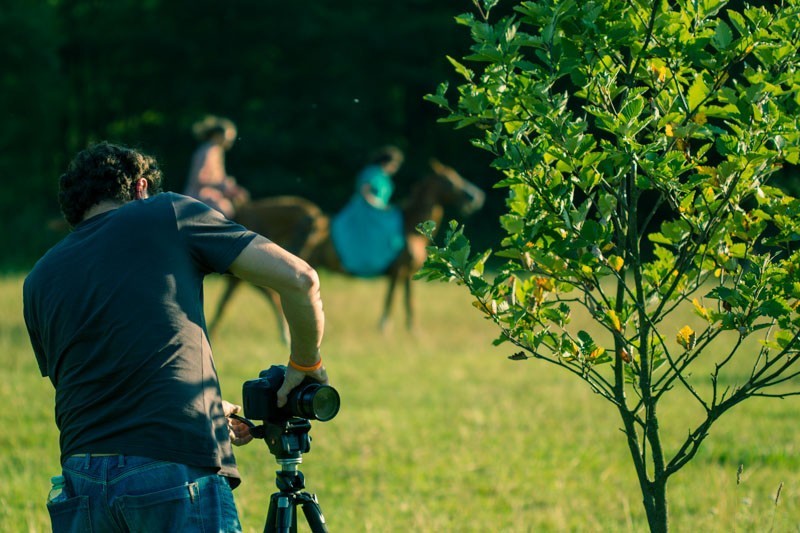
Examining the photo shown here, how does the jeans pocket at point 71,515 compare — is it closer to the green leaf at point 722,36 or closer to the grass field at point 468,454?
the green leaf at point 722,36

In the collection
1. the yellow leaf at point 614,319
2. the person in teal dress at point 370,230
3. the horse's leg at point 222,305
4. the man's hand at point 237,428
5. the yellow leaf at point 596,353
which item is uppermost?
the person in teal dress at point 370,230

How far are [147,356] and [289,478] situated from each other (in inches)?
20.2

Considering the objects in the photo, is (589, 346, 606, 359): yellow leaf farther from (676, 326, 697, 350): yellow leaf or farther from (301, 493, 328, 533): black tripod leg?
(301, 493, 328, 533): black tripod leg

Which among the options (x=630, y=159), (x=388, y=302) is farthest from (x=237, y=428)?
(x=388, y=302)

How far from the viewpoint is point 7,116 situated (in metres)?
29.4

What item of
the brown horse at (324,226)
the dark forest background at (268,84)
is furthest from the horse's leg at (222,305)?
the dark forest background at (268,84)

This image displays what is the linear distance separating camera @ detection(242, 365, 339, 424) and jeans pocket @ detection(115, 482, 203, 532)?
304 millimetres

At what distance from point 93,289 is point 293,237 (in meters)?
11.2

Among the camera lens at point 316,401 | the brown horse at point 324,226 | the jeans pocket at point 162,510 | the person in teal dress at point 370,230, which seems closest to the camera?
the jeans pocket at point 162,510

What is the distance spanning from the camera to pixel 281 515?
9.48 ft

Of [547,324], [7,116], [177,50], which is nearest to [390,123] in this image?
[177,50]

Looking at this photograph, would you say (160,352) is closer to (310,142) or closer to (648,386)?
(648,386)

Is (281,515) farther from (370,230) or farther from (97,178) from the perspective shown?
(370,230)

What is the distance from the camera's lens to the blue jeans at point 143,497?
2.64 metres
